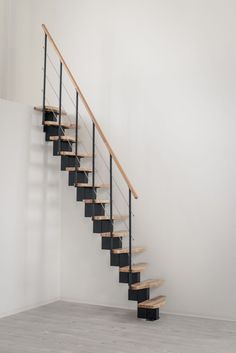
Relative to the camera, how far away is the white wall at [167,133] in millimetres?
6758

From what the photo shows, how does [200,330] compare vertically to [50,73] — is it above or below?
below

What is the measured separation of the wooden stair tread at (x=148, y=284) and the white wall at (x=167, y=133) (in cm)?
17

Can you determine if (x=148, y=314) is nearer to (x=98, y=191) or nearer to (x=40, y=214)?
(x=98, y=191)

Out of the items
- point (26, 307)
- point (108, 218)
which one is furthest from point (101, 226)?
point (26, 307)

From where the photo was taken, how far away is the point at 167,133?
7.12m

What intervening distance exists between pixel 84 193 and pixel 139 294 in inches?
60.2

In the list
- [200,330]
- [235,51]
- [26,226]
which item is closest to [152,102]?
[235,51]

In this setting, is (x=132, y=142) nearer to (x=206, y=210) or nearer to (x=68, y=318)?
(x=206, y=210)

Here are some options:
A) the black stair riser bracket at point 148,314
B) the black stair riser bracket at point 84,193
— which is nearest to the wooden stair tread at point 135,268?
the black stair riser bracket at point 148,314

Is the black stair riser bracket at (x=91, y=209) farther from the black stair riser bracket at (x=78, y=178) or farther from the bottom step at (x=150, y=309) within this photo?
the bottom step at (x=150, y=309)

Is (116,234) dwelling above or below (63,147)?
below

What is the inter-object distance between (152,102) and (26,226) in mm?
2397

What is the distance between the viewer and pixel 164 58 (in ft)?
23.6

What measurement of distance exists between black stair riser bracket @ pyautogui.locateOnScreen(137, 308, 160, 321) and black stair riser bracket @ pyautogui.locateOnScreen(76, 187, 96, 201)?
1.64m
